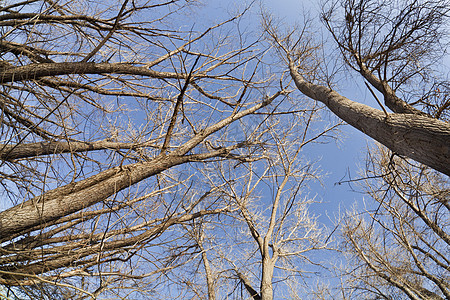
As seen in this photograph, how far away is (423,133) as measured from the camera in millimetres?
2213

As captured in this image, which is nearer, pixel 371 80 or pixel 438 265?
pixel 371 80

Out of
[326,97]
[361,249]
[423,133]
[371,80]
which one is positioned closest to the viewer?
[423,133]

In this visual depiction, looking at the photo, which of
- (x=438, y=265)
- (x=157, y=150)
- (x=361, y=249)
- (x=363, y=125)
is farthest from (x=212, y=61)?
(x=438, y=265)

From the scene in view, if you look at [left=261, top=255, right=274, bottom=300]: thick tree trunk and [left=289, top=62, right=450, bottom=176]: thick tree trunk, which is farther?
[left=261, top=255, right=274, bottom=300]: thick tree trunk

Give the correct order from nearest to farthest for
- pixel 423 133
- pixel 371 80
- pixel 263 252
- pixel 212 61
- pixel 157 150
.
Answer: pixel 423 133
pixel 371 80
pixel 212 61
pixel 157 150
pixel 263 252

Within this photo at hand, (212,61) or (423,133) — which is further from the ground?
(212,61)

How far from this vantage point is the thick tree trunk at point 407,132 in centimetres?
209

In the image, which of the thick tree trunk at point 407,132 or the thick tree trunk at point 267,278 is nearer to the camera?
the thick tree trunk at point 407,132

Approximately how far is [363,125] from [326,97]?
983 mm

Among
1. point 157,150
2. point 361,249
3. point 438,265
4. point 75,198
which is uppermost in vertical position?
point 157,150

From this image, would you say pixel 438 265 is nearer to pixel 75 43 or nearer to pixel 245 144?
pixel 245 144

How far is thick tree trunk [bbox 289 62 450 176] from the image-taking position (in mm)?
2090

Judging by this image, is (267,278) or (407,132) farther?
(267,278)

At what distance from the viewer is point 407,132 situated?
92.4 inches
